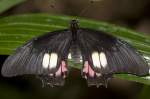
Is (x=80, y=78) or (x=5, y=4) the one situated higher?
(x=5, y=4)

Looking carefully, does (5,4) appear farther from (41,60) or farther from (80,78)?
(80,78)

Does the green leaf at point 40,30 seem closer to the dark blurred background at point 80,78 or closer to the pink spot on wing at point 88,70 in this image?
the pink spot on wing at point 88,70

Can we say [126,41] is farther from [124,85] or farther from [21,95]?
[124,85]

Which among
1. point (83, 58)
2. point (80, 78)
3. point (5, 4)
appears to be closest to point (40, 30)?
A: point (5, 4)

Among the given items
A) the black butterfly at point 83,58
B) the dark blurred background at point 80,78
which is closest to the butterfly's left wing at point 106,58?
the black butterfly at point 83,58

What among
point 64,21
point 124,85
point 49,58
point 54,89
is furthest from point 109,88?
point 49,58

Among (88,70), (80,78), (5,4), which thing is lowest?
(88,70)

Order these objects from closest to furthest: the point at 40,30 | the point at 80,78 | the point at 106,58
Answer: the point at 106,58
the point at 40,30
the point at 80,78
